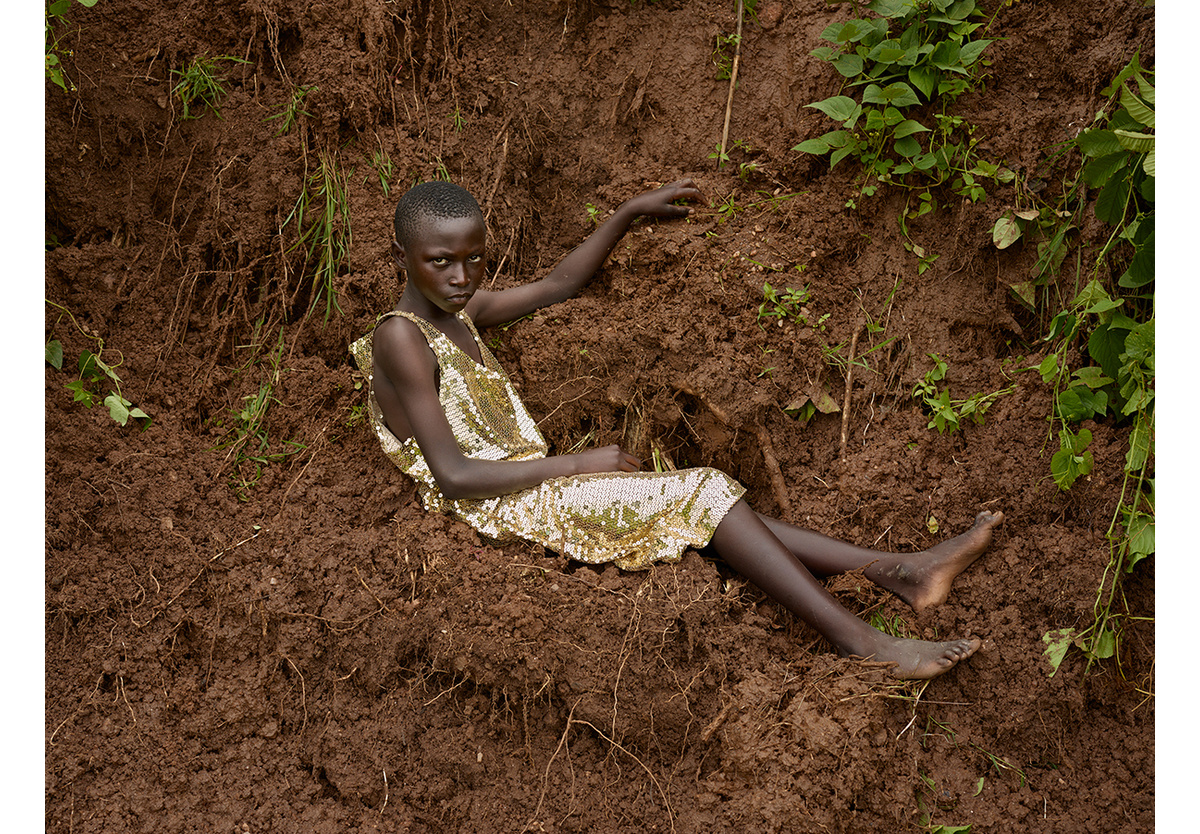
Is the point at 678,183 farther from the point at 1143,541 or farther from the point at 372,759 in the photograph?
the point at 372,759

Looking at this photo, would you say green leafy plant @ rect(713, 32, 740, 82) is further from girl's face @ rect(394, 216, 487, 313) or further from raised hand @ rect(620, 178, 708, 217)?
girl's face @ rect(394, 216, 487, 313)

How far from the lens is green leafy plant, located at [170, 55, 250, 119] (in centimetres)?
368

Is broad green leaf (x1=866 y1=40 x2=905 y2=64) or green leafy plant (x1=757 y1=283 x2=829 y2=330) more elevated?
broad green leaf (x1=866 y1=40 x2=905 y2=64)

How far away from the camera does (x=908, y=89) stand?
10.6 ft

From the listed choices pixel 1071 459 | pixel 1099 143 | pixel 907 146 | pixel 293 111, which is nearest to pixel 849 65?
pixel 907 146

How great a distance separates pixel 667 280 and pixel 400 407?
1.17 m

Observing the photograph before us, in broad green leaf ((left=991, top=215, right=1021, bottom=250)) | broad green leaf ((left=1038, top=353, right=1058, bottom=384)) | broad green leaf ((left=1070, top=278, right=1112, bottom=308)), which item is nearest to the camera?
broad green leaf ((left=1070, top=278, right=1112, bottom=308))

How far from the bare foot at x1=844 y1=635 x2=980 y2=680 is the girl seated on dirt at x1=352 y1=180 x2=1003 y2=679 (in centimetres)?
4

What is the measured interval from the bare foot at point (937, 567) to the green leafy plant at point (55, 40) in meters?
3.58

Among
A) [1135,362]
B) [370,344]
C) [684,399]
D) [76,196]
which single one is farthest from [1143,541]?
[76,196]

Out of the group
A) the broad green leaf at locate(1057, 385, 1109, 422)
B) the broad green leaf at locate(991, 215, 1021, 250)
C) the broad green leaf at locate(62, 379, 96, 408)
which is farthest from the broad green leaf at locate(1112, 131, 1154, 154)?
the broad green leaf at locate(62, 379, 96, 408)

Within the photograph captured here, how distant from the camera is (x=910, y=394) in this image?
333 cm

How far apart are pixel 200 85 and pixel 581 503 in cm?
239

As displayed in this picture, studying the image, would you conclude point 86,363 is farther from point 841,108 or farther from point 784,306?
point 841,108
